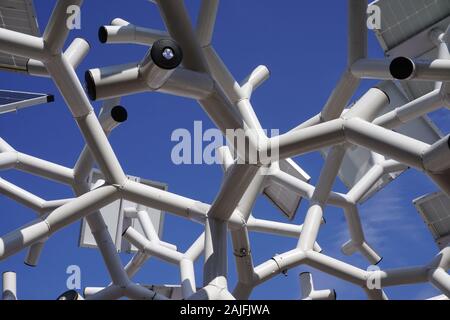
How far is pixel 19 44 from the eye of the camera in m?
9.13

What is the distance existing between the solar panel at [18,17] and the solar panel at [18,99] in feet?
8.64

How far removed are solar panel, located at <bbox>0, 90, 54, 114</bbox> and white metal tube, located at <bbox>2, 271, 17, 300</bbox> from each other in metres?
4.04

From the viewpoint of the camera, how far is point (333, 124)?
9273 millimetres

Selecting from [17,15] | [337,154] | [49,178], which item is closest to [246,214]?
[337,154]

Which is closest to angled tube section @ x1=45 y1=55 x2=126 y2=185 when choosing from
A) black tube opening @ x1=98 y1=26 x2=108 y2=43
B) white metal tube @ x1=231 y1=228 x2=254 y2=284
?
black tube opening @ x1=98 y1=26 x2=108 y2=43

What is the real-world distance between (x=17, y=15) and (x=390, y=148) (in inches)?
306

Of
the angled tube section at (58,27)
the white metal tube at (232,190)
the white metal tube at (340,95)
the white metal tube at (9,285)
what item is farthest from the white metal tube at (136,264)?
the angled tube section at (58,27)

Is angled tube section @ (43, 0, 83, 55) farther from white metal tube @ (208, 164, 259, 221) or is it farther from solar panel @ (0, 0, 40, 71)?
solar panel @ (0, 0, 40, 71)

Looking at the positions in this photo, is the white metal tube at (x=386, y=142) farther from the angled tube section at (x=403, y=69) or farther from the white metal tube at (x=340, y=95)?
the white metal tube at (x=340, y=95)

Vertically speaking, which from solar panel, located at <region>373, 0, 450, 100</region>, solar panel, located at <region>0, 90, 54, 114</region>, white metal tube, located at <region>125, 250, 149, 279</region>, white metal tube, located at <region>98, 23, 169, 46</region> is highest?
solar panel, located at <region>0, 90, 54, 114</region>

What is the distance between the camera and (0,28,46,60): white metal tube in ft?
29.8

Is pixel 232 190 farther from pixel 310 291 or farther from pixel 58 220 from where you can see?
pixel 310 291

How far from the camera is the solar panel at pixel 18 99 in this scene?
51.9 ft
